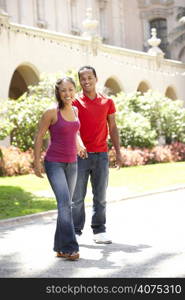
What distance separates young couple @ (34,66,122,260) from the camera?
6285 mm

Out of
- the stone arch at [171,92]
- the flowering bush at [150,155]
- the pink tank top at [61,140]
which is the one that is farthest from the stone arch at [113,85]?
the pink tank top at [61,140]

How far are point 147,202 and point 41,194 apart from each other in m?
2.95

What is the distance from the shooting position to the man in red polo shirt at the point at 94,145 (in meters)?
7.06

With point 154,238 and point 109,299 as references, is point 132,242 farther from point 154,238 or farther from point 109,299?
point 109,299

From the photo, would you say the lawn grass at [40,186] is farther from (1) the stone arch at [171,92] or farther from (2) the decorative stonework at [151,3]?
(2) the decorative stonework at [151,3]

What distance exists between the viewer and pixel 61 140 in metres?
6.32

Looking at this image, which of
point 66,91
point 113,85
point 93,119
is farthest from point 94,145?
point 113,85

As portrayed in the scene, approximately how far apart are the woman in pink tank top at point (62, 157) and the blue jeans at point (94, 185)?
29.2 inches

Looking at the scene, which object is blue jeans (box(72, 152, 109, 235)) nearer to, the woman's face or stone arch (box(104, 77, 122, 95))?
the woman's face

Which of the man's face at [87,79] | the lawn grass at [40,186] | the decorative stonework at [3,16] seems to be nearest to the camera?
the man's face at [87,79]

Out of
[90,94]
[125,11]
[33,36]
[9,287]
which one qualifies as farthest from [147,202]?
[125,11]

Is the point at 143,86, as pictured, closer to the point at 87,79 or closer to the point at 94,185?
the point at 94,185

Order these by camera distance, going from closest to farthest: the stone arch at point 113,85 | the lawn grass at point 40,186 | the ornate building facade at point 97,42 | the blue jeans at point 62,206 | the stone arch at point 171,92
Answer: the blue jeans at point 62,206
the lawn grass at point 40,186
the ornate building facade at point 97,42
the stone arch at point 113,85
the stone arch at point 171,92

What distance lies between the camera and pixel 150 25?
4191 cm
